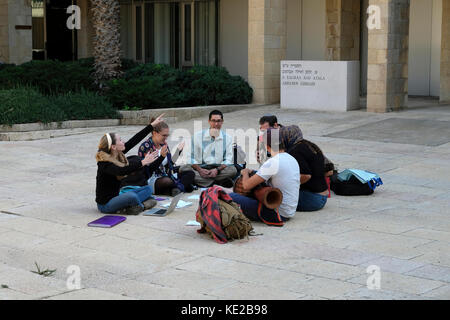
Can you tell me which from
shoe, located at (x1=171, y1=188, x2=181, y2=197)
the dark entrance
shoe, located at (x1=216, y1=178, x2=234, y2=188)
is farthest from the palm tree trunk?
shoe, located at (x1=171, y1=188, x2=181, y2=197)

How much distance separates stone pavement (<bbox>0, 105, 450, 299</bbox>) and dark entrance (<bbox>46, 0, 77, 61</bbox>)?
52.7 feet

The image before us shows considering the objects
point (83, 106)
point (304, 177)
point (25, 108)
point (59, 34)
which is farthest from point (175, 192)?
point (59, 34)

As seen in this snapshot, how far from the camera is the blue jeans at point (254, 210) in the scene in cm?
844

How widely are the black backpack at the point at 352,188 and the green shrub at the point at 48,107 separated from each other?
8213mm

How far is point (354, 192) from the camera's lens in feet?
33.0

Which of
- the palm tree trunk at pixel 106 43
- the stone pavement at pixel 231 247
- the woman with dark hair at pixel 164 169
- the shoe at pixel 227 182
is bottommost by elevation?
the stone pavement at pixel 231 247

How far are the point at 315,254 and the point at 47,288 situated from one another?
253 cm

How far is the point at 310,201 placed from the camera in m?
9.13

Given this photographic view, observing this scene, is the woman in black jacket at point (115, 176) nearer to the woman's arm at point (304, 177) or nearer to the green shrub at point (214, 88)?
the woman's arm at point (304, 177)

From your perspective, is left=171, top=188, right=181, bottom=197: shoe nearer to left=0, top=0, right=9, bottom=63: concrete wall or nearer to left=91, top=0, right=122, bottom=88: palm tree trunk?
left=91, top=0, right=122, bottom=88: palm tree trunk

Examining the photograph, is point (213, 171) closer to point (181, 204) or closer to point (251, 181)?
point (181, 204)

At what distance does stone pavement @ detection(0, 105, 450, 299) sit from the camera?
6.31m

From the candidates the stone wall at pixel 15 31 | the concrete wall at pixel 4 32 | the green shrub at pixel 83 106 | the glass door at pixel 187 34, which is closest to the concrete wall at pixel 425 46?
the glass door at pixel 187 34

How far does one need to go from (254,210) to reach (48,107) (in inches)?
367
